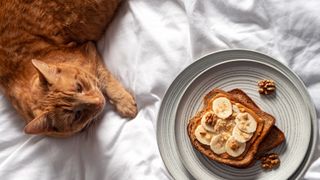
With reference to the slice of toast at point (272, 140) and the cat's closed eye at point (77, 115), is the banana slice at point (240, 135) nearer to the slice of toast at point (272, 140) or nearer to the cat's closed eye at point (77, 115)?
the slice of toast at point (272, 140)

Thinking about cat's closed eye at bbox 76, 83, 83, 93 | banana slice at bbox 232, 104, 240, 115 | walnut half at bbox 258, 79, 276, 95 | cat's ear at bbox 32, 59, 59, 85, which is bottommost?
banana slice at bbox 232, 104, 240, 115

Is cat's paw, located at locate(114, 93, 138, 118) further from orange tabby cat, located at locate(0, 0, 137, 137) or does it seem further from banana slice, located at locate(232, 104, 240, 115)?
banana slice, located at locate(232, 104, 240, 115)

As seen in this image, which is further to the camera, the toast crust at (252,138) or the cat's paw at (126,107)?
the cat's paw at (126,107)

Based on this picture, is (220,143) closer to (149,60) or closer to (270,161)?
(270,161)

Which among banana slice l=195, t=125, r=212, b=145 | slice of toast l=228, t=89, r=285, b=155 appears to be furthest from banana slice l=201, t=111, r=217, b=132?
slice of toast l=228, t=89, r=285, b=155

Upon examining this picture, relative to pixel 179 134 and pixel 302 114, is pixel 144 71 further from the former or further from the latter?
pixel 302 114

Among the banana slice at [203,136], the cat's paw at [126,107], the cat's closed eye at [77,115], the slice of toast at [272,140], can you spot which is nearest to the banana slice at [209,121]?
the banana slice at [203,136]

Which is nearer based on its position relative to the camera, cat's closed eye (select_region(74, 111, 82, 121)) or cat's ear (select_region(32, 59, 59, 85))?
cat's ear (select_region(32, 59, 59, 85))

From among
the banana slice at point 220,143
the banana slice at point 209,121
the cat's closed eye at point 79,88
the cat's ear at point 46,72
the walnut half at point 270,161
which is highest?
the cat's ear at point 46,72
